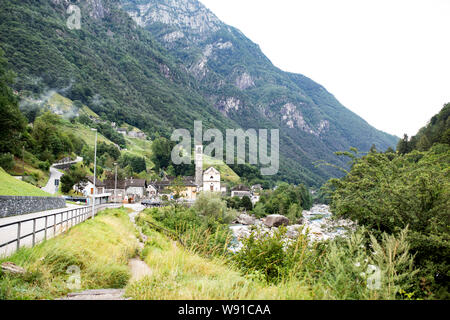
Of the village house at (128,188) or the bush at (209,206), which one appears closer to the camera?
the bush at (209,206)

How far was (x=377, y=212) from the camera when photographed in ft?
32.0

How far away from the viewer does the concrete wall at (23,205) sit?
1734cm

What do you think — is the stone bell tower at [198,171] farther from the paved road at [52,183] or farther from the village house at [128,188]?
the paved road at [52,183]

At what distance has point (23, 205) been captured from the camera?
19.9 meters

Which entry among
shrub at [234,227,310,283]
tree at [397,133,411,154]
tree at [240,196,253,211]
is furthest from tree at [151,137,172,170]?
shrub at [234,227,310,283]

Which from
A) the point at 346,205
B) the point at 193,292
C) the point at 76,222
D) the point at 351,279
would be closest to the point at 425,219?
the point at 346,205

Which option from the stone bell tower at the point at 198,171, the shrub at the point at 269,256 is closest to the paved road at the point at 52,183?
the shrub at the point at 269,256

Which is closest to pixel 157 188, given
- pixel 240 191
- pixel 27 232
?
pixel 240 191

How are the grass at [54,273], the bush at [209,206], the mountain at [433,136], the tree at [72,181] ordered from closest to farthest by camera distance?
the grass at [54,273], the bush at [209,206], the tree at [72,181], the mountain at [433,136]

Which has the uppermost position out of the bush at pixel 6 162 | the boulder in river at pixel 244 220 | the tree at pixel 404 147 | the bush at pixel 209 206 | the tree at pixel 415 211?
the tree at pixel 404 147

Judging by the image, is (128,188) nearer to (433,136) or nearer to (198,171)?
(198,171)

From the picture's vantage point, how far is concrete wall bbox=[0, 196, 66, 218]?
17344 millimetres

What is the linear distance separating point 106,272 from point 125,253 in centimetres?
401

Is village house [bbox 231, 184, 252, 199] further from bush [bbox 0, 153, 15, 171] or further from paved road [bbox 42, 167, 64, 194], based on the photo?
bush [bbox 0, 153, 15, 171]
